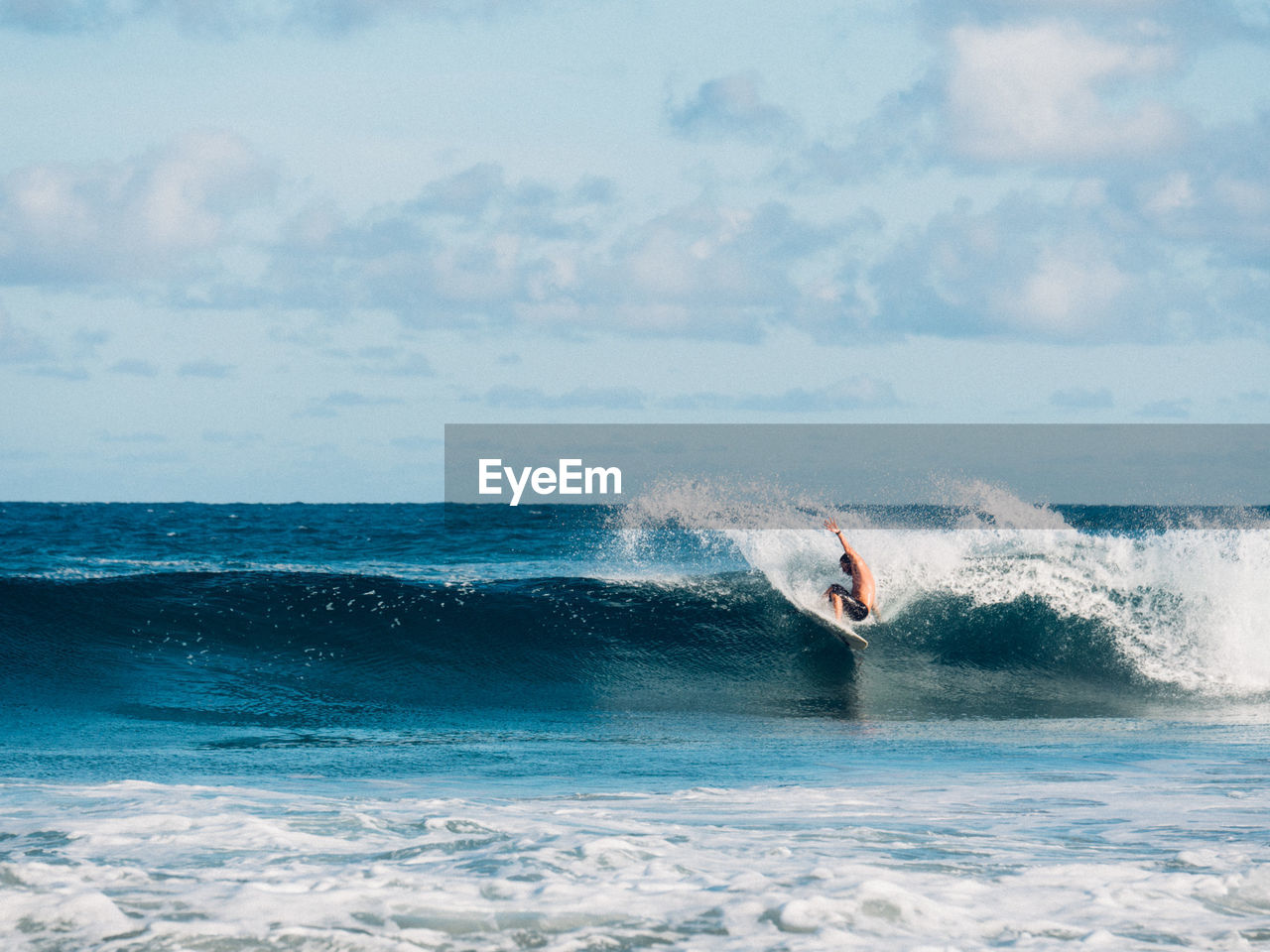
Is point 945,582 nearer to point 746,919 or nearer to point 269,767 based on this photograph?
point 269,767

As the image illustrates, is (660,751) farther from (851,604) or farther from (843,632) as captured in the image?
(843,632)

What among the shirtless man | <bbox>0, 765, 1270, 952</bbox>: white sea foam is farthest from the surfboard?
<bbox>0, 765, 1270, 952</bbox>: white sea foam

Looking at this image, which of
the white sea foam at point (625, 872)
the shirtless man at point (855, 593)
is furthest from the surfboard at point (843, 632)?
the white sea foam at point (625, 872)

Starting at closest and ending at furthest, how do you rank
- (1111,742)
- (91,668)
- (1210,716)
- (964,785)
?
(964,785), (1111,742), (1210,716), (91,668)

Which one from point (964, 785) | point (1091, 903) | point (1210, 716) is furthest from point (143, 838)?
point (1210, 716)

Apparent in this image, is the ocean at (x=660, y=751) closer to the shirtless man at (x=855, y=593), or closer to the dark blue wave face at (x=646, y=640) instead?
the dark blue wave face at (x=646, y=640)

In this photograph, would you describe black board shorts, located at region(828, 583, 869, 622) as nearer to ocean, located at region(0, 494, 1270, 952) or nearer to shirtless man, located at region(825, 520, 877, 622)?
shirtless man, located at region(825, 520, 877, 622)
